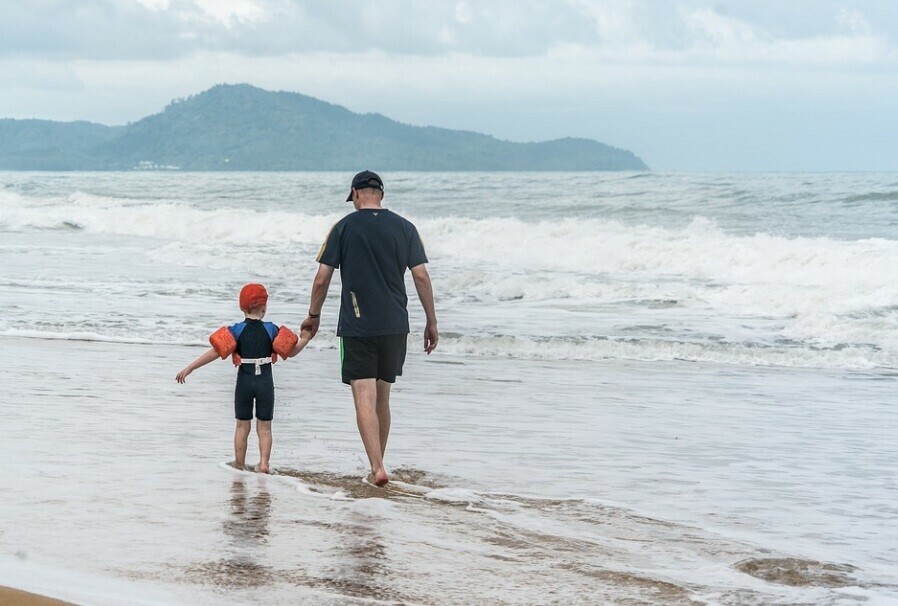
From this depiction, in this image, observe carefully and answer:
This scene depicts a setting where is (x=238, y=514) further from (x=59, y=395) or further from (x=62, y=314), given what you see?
(x=62, y=314)

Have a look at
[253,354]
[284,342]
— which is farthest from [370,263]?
→ [253,354]

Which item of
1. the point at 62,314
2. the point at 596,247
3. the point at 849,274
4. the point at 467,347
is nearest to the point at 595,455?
the point at 467,347

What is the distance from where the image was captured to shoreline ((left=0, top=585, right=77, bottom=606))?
3.61 m

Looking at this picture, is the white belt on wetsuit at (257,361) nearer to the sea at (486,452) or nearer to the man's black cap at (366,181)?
the sea at (486,452)

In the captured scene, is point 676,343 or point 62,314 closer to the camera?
point 676,343

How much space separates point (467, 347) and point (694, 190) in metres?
34.8

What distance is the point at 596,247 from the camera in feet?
90.5

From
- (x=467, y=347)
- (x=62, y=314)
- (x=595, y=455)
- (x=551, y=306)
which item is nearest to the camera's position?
(x=595, y=455)

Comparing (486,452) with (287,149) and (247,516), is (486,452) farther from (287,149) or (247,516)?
(287,149)

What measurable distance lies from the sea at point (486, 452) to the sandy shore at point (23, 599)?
0.12m

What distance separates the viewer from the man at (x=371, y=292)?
6.10 metres

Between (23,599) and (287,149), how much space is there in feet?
611

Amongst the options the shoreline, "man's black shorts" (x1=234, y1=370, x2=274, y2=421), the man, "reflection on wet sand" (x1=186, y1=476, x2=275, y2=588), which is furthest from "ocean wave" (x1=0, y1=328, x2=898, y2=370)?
the shoreline

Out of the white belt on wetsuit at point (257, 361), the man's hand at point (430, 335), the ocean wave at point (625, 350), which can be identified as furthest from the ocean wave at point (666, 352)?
the white belt on wetsuit at point (257, 361)
